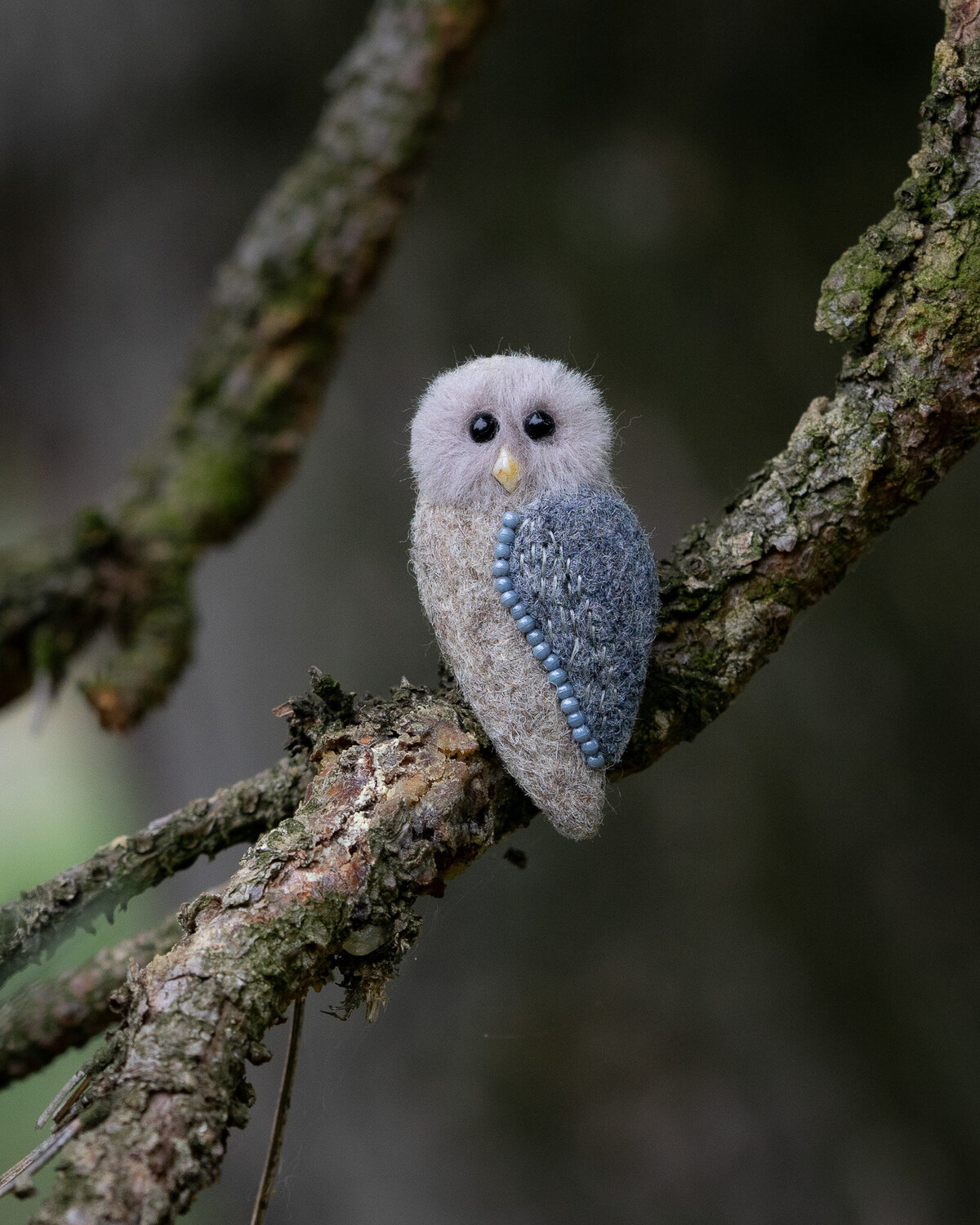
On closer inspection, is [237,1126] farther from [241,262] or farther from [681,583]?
[241,262]

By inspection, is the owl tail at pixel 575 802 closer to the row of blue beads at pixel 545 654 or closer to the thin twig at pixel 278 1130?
the row of blue beads at pixel 545 654

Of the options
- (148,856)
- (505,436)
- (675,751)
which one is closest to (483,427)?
(505,436)

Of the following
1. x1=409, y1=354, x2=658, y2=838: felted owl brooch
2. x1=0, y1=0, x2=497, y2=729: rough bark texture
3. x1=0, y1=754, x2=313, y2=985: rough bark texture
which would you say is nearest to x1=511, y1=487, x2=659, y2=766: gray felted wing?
x1=409, y1=354, x2=658, y2=838: felted owl brooch

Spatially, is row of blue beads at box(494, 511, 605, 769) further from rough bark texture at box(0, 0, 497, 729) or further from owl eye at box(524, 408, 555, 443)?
rough bark texture at box(0, 0, 497, 729)

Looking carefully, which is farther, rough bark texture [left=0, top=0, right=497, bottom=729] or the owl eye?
rough bark texture [left=0, top=0, right=497, bottom=729]

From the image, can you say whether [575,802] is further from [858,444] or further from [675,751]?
[675,751]

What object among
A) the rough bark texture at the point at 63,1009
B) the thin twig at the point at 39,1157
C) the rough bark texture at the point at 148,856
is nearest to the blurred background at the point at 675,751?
the rough bark texture at the point at 63,1009
